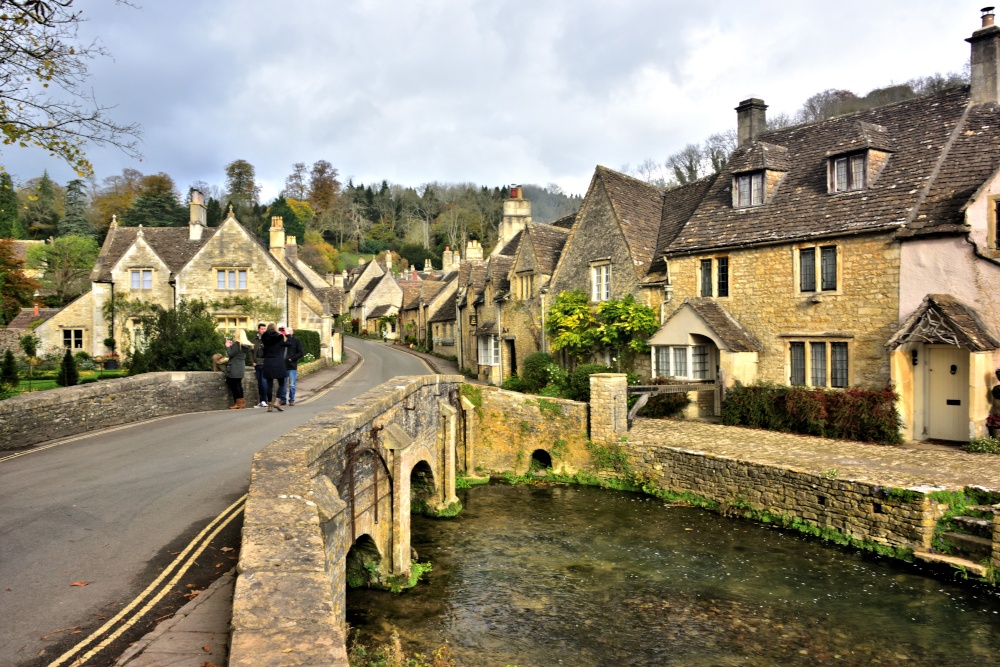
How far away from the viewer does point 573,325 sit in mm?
27625

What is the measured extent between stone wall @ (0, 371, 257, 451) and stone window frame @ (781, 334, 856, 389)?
16546 millimetres

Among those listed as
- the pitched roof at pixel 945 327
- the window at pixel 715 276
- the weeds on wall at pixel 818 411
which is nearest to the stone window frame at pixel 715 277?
the window at pixel 715 276

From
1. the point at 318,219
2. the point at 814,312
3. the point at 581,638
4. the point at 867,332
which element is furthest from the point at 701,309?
the point at 318,219

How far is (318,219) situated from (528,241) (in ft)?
265

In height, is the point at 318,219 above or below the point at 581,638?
above

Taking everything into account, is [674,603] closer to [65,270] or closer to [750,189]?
[750,189]

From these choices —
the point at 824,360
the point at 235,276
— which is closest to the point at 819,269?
the point at 824,360

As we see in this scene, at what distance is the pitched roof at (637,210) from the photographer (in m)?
26.4

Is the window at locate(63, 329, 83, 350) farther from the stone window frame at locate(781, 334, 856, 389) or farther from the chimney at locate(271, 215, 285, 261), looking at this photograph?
the stone window frame at locate(781, 334, 856, 389)

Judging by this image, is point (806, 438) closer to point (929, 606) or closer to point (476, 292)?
point (929, 606)

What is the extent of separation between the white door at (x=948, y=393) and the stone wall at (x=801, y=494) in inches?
230

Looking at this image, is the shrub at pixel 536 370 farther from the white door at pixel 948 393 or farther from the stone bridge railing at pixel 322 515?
the white door at pixel 948 393

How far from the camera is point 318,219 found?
106m

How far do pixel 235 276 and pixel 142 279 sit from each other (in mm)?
5176
